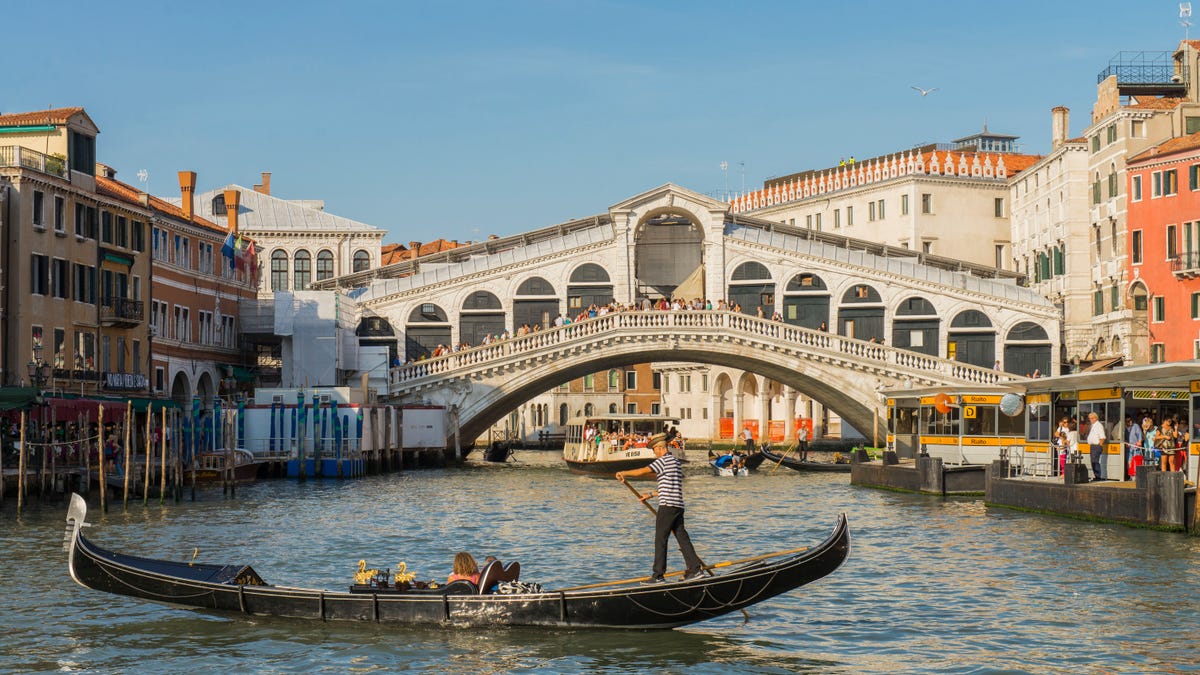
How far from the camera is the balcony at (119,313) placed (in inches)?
1371

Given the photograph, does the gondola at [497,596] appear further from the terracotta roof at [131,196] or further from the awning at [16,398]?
the terracotta roof at [131,196]

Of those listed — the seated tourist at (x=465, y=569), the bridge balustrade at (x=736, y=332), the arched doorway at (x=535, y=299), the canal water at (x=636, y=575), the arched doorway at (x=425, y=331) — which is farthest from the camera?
the arched doorway at (x=535, y=299)

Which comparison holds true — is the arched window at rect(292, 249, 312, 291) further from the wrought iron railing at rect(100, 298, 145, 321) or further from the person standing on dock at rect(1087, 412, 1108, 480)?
the person standing on dock at rect(1087, 412, 1108, 480)

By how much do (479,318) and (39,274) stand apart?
1547 cm

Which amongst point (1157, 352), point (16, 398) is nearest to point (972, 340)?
point (1157, 352)

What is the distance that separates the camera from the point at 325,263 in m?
57.1

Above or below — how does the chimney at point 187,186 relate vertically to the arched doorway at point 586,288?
above

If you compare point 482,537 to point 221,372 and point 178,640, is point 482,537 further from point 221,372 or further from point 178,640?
point 221,372

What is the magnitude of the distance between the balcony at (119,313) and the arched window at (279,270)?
20.1m

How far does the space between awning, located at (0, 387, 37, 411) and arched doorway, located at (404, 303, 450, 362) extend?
18693 mm

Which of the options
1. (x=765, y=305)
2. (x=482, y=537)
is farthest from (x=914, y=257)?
(x=482, y=537)

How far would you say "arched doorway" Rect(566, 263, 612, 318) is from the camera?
45.5 m

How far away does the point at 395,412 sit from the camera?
134 ft

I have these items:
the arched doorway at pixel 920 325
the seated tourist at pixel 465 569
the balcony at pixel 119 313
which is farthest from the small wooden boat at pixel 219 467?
the seated tourist at pixel 465 569
